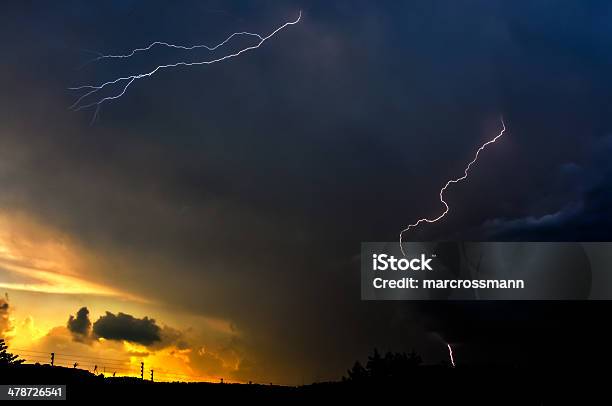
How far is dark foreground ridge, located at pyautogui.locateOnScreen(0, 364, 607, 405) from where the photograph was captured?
69.3 feet

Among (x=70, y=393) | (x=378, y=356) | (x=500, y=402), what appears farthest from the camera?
(x=378, y=356)

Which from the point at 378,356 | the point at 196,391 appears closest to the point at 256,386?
the point at 196,391

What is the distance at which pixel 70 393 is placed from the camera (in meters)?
22.2

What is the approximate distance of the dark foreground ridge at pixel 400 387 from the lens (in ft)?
69.3

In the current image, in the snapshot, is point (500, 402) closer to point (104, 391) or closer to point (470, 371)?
point (470, 371)

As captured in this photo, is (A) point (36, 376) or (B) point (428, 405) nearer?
(B) point (428, 405)

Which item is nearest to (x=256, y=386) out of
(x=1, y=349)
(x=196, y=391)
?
(x=196, y=391)

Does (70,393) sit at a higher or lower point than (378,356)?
lower

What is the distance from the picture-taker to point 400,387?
23.6 metres

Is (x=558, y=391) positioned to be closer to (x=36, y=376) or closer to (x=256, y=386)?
(x=256, y=386)

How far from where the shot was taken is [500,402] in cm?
2047

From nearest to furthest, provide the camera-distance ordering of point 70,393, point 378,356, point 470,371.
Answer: point 70,393
point 470,371
point 378,356

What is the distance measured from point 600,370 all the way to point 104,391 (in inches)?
693

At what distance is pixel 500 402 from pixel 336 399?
5472 mm
